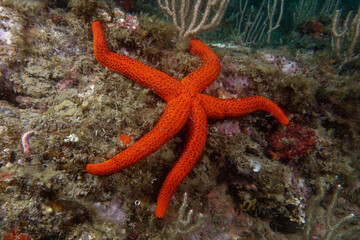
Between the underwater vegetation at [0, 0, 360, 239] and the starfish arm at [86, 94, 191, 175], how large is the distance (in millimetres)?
337

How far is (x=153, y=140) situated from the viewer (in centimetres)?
275

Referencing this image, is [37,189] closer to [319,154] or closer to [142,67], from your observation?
[142,67]

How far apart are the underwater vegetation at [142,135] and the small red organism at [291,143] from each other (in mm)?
22

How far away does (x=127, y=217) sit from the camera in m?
2.94

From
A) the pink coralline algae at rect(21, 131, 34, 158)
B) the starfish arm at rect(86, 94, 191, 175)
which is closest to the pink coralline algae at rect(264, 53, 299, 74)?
the starfish arm at rect(86, 94, 191, 175)

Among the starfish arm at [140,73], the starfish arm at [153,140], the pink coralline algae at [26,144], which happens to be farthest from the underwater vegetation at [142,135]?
the starfish arm at [153,140]

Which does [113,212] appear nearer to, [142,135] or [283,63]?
[142,135]

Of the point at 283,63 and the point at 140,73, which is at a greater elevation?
the point at 283,63

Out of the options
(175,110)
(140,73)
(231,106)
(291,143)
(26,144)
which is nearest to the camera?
(26,144)

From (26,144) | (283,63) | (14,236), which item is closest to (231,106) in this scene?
(283,63)

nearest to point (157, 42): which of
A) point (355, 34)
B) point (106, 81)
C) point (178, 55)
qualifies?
point (178, 55)

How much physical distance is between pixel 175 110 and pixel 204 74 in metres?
0.97

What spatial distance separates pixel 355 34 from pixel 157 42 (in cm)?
573

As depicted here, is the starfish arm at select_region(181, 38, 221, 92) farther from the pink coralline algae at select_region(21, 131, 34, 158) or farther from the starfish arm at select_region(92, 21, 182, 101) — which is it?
the pink coralline algae at select_region(21, 131, 34, 158)
